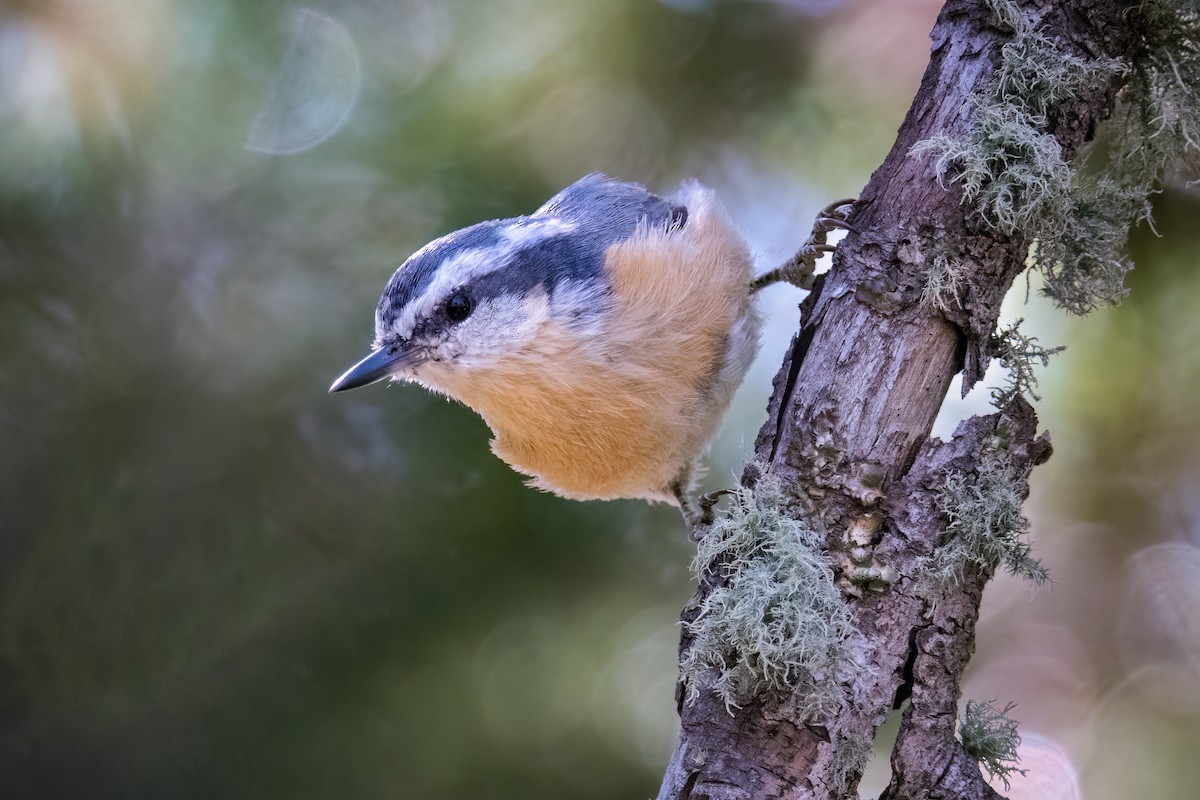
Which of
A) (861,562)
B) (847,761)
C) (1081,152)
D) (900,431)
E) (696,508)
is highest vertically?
(1081,152)

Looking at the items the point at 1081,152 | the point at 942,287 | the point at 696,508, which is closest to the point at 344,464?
the point at 696,508

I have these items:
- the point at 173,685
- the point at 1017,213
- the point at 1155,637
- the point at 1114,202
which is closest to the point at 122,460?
the point at 173,685

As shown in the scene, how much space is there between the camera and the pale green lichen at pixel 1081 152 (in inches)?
38.0

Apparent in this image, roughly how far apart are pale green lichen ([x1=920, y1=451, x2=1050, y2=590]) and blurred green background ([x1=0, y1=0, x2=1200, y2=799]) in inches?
18.3

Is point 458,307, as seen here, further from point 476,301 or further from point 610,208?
point 610,208

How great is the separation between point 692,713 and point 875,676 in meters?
0.19

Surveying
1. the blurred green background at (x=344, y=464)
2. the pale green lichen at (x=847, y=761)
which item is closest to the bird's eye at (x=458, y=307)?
the blurred green background at (x=344, y=464)

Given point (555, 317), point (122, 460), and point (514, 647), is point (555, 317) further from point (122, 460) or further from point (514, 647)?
point (122, 460)

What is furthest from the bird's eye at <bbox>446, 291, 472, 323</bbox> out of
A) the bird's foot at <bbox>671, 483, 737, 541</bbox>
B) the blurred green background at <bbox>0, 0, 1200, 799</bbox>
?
the bird's foot at <bbox>671, 483, 737, 541</bbox>

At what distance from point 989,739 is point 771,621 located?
0.27 meters

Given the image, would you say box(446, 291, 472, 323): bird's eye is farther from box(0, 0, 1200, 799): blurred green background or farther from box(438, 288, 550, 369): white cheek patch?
box(0, 0, 1200, 799): blurred green background

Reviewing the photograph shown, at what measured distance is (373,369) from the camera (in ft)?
4.13

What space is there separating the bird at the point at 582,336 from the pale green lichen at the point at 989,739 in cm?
59

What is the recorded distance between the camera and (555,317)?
134cm
